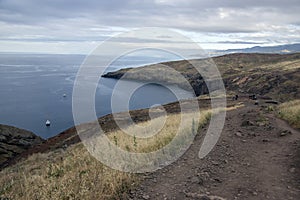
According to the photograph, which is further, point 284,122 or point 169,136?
point 284,122

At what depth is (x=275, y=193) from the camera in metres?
5.71

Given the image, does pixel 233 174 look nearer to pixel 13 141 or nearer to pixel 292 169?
pixel 292 169

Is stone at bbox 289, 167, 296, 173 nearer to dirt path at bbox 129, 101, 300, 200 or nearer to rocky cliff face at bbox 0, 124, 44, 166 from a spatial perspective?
dirt path at bbox 129, 101, 300, 200

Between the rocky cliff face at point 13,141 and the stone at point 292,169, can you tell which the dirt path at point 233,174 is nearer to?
the stone at point 292,169

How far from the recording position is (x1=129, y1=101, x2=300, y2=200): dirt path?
18.6ft

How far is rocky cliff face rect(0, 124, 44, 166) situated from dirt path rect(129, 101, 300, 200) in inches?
924

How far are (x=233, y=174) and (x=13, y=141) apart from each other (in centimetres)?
3001

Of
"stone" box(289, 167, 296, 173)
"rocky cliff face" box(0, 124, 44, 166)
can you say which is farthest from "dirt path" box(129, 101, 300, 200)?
"rocky cliff face" box(0, 124, 44, 166)

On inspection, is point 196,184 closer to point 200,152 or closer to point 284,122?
point 200,152

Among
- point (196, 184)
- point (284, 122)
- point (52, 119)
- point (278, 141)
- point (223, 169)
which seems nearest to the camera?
point (196, 184)

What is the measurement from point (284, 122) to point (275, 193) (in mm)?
9363

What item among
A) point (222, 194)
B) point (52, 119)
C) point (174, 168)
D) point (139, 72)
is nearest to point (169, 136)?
point (174, 168)

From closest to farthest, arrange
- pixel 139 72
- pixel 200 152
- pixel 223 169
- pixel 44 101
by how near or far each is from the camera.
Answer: pixel 223 169, pixel 200 152, pixel 44 101, pixel 139 72

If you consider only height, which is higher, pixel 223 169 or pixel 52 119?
pixel 223 169
